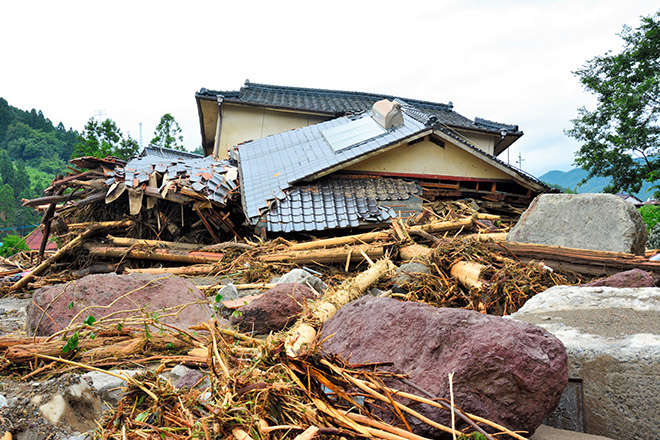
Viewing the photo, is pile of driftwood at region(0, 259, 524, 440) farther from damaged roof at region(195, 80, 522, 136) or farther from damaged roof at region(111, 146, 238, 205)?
damaged roof at region(195, 80, 522, 136)

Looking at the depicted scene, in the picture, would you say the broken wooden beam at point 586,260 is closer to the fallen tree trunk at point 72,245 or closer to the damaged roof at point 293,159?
the damaged roof at point 293,159

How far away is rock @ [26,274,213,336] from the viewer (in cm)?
331

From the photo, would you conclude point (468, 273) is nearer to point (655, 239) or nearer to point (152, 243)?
point (152, 243)

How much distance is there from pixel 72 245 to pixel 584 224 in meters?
8.84

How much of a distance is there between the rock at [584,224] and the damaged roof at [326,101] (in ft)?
27.8

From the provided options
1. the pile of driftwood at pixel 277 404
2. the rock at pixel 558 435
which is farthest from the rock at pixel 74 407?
A: the rock at pixel 558 435

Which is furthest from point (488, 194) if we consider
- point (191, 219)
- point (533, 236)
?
point (191, 219)

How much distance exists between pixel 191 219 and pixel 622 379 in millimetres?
8141

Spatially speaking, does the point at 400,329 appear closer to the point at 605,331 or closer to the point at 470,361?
the point at 470,361

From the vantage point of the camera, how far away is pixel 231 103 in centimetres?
1473

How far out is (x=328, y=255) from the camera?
6520 millimetres

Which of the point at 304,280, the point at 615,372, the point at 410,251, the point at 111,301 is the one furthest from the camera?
the point at 410,251

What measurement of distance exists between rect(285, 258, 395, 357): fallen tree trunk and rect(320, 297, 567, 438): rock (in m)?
0.37

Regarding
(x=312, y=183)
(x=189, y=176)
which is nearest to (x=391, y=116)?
(x=312, y=183)
